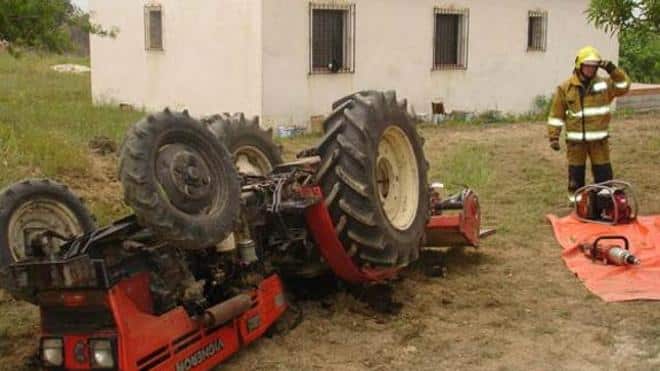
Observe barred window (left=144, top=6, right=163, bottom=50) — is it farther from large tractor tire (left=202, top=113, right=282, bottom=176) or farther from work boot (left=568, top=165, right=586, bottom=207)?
large tractor tire (left=202, top=113, right=282, bottom=176)

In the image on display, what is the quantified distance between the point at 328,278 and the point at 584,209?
3302mm

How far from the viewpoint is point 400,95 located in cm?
1625

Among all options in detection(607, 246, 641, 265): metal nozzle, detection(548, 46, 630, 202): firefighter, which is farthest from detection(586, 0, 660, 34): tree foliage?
detection(607, 246, 641, 265): metal nozzle

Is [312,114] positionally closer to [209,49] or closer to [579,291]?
[209,49]

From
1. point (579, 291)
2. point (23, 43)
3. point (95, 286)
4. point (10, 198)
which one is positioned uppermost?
point (23, 43)

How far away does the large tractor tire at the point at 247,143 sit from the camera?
A: 18.7ft

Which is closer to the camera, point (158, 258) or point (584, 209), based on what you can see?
point (158, 258)

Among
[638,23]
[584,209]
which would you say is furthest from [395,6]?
[584,209]

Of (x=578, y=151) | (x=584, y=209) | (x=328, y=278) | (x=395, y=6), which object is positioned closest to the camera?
(x=328, y=278)

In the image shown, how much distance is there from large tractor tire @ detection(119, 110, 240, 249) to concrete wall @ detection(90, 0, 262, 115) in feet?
32.2

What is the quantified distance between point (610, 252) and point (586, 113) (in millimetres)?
2525

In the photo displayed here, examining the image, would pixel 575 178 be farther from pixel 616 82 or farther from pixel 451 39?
pixel 451 39

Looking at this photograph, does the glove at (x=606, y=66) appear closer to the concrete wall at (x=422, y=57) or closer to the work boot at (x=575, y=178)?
the work boot at (x=575, y=178)

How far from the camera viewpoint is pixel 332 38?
15.2m
